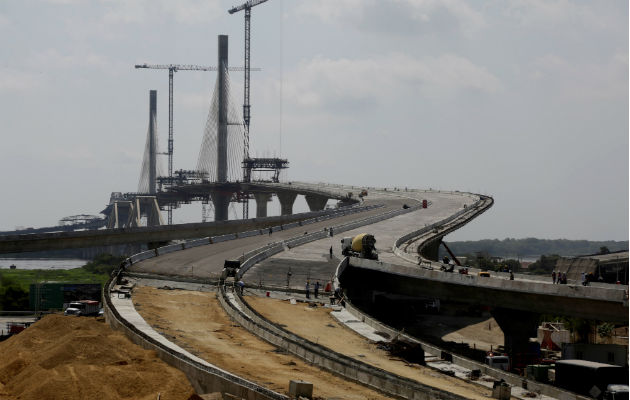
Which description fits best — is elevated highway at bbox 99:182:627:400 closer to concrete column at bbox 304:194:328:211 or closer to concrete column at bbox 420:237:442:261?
concrete column at bbox 420:237:442:261

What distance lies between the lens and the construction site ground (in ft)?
118

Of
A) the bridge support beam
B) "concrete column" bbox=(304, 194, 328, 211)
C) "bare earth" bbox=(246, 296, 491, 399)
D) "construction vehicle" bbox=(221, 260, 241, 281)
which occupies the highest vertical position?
"concrete column" bbox=(304, 194, 328, 211)

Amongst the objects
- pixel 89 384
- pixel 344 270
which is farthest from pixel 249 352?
pixel 344 270

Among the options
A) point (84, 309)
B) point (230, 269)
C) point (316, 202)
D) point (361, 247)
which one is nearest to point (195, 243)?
point (361, 247)

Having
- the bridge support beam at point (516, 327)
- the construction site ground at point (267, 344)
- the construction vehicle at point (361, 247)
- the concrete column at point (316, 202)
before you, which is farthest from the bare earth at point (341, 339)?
the concrete column at point (316, 202)

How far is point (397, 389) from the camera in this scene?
32.9m

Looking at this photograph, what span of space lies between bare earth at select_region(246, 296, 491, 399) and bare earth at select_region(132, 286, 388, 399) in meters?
3.51

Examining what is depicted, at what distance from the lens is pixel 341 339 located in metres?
48.9

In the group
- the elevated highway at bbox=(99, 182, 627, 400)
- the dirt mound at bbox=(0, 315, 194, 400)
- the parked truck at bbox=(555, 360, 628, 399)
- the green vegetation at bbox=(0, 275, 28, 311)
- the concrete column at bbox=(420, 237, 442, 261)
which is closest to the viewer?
the dirt mound at bbox=(0, 315, 194, 400)

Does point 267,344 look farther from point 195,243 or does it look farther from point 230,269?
point 195,243

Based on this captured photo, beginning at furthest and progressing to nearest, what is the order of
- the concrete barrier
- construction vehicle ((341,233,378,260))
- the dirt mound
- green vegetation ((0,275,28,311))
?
green vegetation ((0,275,28,311)), the concrete barrier, construction vehicle ((341,233,378,260)), the dirt mound

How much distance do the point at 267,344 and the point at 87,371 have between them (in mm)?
11696

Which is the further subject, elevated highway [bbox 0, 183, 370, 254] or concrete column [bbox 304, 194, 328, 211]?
concrete column [bbox 304, 194, 328, 211]

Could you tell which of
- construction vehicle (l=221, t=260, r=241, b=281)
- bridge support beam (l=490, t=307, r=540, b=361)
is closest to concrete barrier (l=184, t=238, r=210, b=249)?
construction vehicle (l=221, t=260, r=241, b=281)
